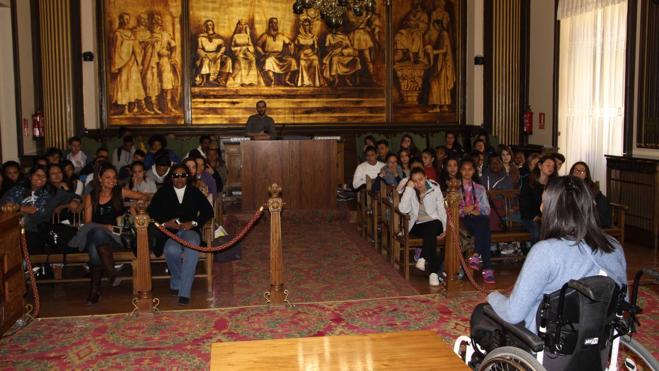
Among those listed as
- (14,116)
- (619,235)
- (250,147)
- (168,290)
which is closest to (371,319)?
(168,290)

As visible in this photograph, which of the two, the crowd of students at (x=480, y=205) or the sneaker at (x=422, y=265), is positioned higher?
the crowd of students at (x=480, y=205)

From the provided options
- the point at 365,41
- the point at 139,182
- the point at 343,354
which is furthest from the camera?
the point at 365,41

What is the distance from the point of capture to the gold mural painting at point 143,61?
15.2 m

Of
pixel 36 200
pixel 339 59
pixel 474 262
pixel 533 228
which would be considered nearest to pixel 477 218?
pixel 474 262

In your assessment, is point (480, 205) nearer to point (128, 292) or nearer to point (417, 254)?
point (417, 254)

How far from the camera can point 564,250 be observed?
146 inches

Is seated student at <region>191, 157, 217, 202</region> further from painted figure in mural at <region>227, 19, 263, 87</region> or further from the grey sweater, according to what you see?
the grey sweater

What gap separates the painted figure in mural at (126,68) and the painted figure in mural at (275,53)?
8.74 ft

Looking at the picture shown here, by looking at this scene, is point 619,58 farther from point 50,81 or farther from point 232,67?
point 50,81

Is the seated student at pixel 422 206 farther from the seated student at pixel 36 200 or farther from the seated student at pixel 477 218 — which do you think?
the seated student at pixel 36 200

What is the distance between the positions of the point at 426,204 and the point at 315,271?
1559 millimetres

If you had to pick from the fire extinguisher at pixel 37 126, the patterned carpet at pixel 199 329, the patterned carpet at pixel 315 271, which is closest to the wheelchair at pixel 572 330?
the patterned carpet at pixel 199 329

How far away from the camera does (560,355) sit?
364cm

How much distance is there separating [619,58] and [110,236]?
8.18 meters
